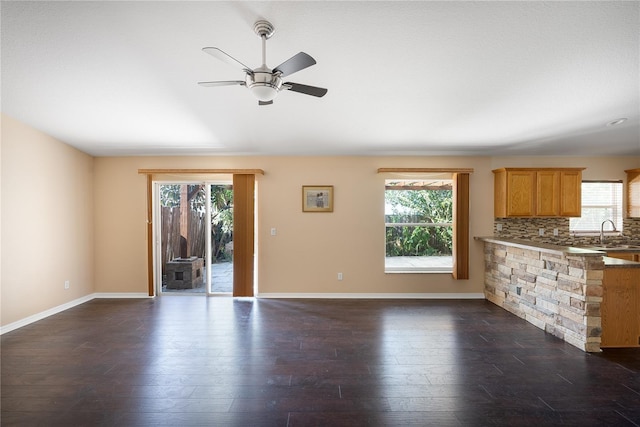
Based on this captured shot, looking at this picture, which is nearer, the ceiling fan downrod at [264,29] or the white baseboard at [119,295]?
the ceiling fan downrod at [264,29]

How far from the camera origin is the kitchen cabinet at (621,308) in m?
2.92

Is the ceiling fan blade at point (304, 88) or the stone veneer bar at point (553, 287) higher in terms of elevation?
the ceiling fan blade at point (304, 88)

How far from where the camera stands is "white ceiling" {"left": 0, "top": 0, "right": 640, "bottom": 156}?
1.78 metres

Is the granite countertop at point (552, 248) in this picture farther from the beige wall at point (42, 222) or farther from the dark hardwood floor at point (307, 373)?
the beige wall at point (42, 222)

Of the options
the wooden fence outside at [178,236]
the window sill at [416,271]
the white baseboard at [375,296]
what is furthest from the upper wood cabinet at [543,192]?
the wooden fence outside at [178,236]

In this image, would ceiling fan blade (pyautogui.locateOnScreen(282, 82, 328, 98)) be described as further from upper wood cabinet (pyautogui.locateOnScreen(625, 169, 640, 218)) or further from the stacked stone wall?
upper wood cabinet (pyautogui.locateOnScreen(625, 169, 640, 218))

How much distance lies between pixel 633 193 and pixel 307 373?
6.13 metres

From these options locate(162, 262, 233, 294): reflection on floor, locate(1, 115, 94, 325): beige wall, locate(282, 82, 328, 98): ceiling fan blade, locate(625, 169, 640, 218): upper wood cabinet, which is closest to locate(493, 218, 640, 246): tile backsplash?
locate(625, 169, 640, 218): upper wood cabinet

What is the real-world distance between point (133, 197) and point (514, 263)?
5990 mm

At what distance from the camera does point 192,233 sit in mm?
4949

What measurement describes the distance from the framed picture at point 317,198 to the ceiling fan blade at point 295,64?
2966 mm

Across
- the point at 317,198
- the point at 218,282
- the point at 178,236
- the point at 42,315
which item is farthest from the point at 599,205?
the point at 42,315

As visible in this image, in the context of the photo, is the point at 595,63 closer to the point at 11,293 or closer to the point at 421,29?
the point at 421,29

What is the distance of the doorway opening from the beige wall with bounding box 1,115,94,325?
1.07m
